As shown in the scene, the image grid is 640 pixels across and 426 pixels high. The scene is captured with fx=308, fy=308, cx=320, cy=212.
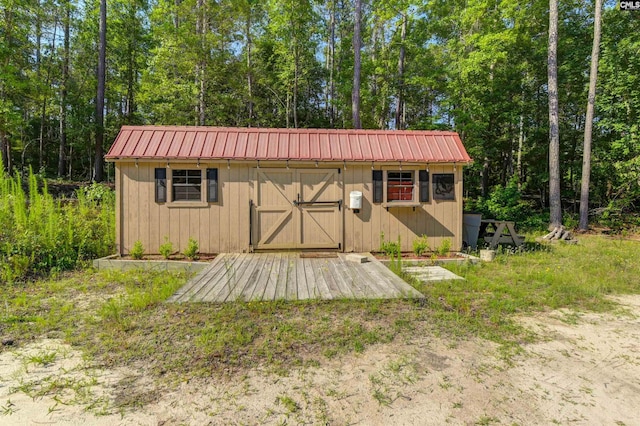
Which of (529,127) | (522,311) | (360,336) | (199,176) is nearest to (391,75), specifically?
(529,127)

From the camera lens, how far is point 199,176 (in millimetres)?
6242

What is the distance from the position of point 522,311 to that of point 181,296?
13.7 ft

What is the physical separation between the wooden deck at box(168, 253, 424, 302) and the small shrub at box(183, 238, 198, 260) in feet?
1.70

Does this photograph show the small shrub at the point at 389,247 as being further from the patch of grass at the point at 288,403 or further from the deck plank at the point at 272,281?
the patch of grass at the point at 288,403

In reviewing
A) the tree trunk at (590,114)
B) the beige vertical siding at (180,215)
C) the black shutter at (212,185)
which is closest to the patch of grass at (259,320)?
A: the beige vertical siding at (180,215)

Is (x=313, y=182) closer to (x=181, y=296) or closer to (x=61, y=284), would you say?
(x=181, y=296)

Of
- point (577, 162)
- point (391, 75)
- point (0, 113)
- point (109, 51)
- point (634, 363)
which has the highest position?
point (109, 51)

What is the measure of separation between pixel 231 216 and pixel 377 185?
3.09 m

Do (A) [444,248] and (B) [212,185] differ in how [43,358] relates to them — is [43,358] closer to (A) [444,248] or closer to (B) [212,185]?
(B) [212,185]

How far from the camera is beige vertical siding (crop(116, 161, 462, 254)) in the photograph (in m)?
6.06

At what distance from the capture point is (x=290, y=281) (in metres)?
4.48

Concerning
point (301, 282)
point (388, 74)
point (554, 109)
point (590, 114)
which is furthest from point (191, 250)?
point (388, 74)

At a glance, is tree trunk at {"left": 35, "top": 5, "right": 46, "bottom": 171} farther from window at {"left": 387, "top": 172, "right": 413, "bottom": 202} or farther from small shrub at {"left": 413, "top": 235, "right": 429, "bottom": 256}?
small shrub at {"left": 413, "top": 235, "right": 429, "bottom": 256}

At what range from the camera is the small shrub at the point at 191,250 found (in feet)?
19.4
